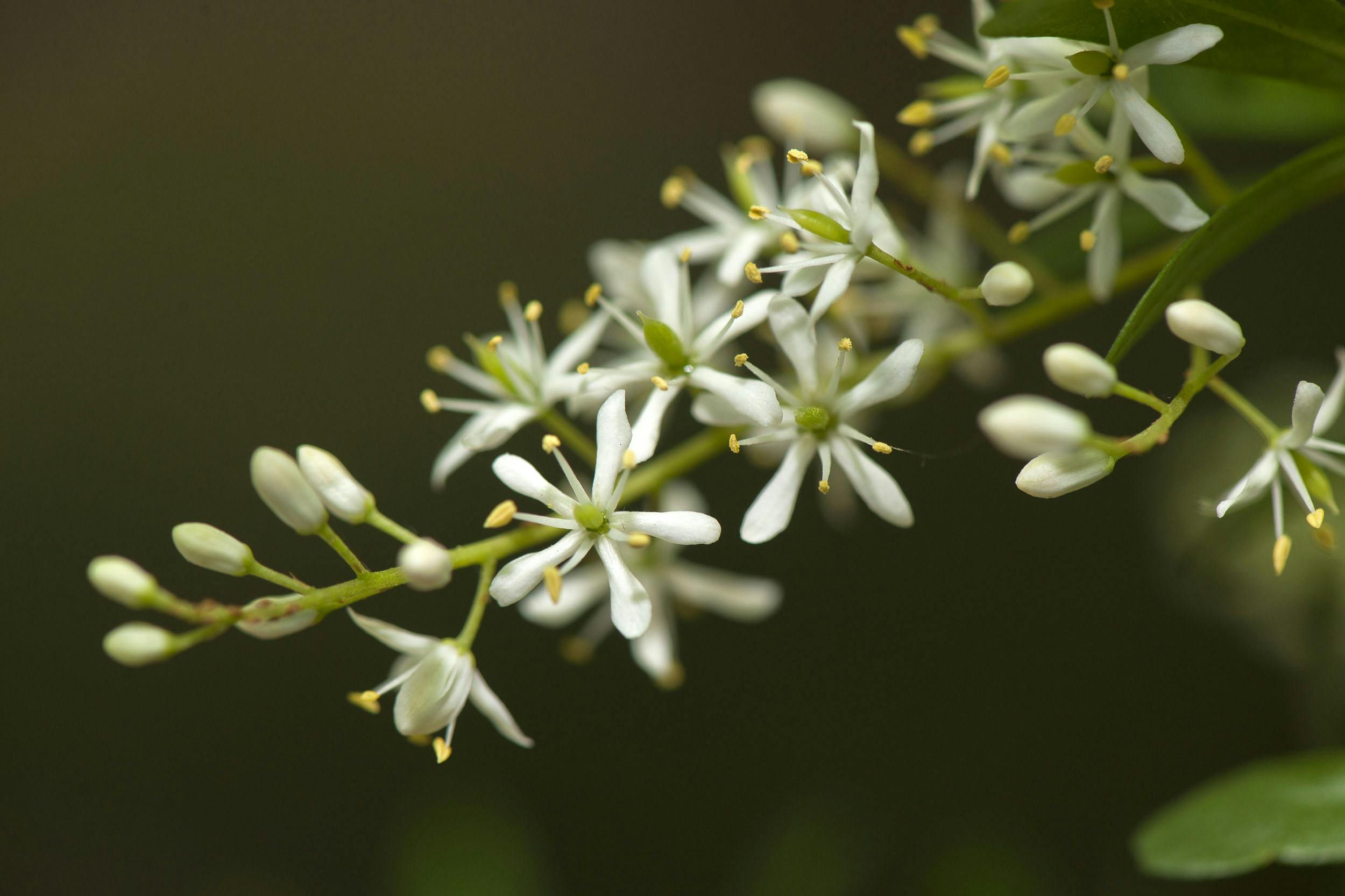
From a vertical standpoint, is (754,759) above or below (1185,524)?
below

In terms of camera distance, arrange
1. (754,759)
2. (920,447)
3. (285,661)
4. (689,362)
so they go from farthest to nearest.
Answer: (285,661) → (754,759) → (920,447) → (689,362)

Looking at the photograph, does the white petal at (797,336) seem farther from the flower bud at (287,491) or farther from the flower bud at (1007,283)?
the flower bud at (287,491)

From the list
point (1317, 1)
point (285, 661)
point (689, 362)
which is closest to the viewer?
point (1317, 1)

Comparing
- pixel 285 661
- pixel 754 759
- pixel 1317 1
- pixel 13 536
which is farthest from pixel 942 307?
pixel 13 536

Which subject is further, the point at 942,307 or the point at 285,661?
the point at 285,661

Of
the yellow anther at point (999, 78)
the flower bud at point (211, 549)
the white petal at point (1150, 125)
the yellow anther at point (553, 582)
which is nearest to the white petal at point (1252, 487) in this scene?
the white petal at point (1150, 125)

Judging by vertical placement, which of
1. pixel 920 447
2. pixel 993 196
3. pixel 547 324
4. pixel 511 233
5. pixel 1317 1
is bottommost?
pixel 920 447

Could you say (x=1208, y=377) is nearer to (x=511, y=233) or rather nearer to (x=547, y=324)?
(x=547, y=324)
